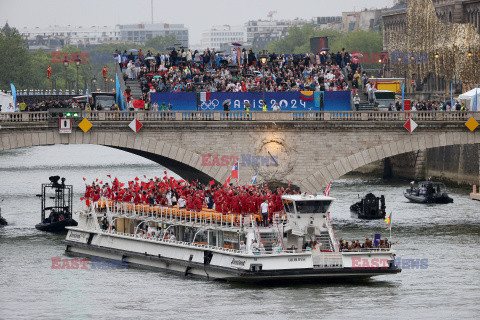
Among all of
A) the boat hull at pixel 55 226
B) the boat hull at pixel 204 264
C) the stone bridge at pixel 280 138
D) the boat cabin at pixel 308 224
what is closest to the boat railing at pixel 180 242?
the boat hull at pixel 204 264

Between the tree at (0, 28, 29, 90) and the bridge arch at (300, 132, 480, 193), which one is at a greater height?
the tree at (0, 28, 29, 90)

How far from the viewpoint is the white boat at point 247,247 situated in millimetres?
58531

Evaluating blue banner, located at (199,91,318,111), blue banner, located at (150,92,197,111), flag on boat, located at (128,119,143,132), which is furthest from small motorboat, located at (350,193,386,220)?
flag on boat, located at (128,119,143,132)

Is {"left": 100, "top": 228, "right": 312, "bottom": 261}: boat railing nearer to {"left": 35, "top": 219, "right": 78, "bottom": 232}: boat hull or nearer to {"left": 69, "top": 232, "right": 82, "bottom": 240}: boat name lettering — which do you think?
{"left": 69, "top": 232, "right": 82, "bottom": 240}: boat name lettering

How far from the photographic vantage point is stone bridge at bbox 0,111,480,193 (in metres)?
77.8

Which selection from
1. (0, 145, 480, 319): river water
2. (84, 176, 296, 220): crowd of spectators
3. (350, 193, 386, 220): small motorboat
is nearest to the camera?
(0, 145, 480, 319): river water

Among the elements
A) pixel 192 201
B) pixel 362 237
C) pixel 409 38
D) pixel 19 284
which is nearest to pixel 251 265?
pixel 192 201

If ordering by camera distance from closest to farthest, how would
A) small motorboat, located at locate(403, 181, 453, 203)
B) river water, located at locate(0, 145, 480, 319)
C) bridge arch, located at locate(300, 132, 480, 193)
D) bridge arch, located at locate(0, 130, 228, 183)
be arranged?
river water, located at locate(0, 145, 480, 319), bridge arch, located at locate(0, 130, 228, 183), bridge arch, located at locate(300, 132, 480, 193), small motorboat, located at locate(403, 181, 453, 203)

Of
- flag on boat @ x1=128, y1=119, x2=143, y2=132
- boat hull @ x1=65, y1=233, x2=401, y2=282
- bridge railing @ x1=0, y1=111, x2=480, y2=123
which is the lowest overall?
boat hull @ x1=65, y1=233, x2=401, y2=282

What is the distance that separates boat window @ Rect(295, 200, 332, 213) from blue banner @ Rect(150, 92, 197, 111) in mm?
23148

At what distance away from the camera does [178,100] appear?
8231 centimetres

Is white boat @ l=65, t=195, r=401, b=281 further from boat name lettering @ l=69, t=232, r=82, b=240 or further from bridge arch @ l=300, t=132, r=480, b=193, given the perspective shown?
bridge arch @ l=300, t=132, r=480, b=193

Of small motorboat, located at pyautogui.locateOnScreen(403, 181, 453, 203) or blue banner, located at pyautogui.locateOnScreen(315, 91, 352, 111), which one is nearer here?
blue banner, located at pyautogui.locateOnScreen(315, 91, 352, 111)

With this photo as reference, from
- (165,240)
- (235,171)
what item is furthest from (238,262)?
(235,171)
